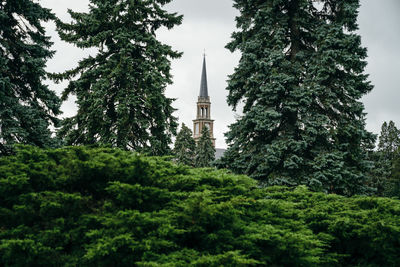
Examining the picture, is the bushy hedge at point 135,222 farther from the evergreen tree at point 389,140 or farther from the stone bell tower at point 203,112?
the stone bell tower at point 203,112

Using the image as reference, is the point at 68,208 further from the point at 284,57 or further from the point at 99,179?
the point at 284,57

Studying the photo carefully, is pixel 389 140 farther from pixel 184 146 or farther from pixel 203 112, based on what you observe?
pixel 203 112

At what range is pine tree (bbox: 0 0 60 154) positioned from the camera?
29.1 ft

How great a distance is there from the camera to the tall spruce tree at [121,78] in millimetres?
11477

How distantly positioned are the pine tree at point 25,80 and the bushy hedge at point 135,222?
518cm

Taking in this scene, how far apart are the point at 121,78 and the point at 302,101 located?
6.50 metres

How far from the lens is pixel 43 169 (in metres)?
4.14

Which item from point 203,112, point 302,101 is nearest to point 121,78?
point 302,101

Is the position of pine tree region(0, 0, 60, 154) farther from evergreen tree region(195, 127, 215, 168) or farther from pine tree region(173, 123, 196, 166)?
evergreen tree region(195, 127, 215, 168)

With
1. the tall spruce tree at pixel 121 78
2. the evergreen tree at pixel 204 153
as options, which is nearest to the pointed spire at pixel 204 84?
the evergreen tree at pixel 204 153

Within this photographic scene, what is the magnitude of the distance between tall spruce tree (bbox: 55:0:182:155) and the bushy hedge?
6.73 m

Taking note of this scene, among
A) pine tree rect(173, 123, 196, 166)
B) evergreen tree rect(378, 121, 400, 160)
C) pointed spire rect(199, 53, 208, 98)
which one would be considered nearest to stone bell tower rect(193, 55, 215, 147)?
pointed spire rect(199, 53, 208, 98)

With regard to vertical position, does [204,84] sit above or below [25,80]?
above

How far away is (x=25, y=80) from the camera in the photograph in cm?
995
